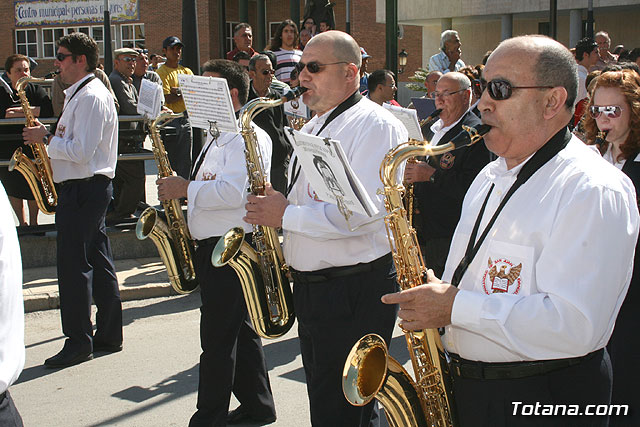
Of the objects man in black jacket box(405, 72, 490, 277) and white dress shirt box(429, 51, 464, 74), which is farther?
white dress shirt box(429, 51, 464, 74)

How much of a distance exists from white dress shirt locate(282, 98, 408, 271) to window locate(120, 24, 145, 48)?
39.8 meters

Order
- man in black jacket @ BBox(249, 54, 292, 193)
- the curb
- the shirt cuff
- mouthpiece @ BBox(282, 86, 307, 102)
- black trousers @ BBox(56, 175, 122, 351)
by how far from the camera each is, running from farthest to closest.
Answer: man in black jacket @ BBox(249, 54, 292, 193) < the curb < black trousers @ BBox(56, 175, 122, 351) < mouthpiece @ BBox(282, 86, 307, 102) < the shirt cuff

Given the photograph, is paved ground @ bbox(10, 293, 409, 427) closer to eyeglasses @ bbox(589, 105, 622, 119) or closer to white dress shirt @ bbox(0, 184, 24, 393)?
eyeglasses @ bbox(589, 105, 622, 119)

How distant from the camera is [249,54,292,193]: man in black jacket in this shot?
7758 millimetres

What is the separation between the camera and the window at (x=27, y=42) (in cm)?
4344

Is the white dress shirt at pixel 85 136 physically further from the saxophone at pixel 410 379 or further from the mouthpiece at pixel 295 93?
the saxophone at pixel 410 379

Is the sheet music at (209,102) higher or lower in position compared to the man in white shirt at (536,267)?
higher

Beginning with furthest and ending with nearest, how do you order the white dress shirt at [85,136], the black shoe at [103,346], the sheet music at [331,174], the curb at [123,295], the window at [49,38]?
1. the window at [49,38]
2. the curb at [123,295]
3. the black shoe at [103,346]
4. the white dress shirt at [85,136]
5. the sheet music at [331,174]

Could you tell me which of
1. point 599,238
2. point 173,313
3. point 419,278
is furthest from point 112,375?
point 599,238

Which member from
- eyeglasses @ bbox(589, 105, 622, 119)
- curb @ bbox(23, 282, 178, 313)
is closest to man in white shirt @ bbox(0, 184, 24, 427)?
eyeglasses @ bbox(589, 105, 622, 119)

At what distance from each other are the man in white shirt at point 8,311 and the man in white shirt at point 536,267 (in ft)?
3.93

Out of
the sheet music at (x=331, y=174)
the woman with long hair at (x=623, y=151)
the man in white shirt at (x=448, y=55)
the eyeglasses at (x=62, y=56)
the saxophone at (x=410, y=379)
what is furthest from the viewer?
the man in white shirt at (x=448, y=55)

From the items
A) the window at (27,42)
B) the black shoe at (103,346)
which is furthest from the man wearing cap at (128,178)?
the window at (27,42)

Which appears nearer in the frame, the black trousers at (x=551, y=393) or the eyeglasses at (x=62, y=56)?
the black trousers at (x=551, y=393)
